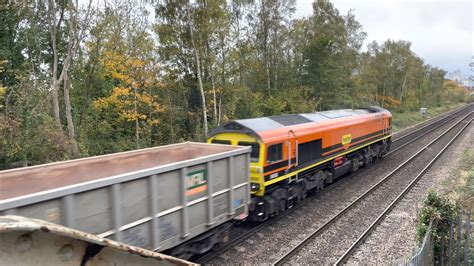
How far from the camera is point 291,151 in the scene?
39.4ft

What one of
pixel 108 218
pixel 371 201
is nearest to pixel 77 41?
pixel 108 218

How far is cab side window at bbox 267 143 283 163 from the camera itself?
10.9 metres

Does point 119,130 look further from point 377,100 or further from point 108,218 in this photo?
point 377,100

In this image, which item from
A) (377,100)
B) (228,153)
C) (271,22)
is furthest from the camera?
(377,100)

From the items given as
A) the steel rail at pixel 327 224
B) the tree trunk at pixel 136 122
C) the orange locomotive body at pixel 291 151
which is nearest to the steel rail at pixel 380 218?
the steel rail at pixel 327 224

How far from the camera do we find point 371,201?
14016 mm

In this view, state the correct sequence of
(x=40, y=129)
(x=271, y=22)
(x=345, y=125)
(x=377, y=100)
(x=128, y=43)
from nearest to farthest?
(x=40, y=129)
(x=345, y=125)
(x=128, y=43)
(x=271, y=22)
(x=377, y=100)

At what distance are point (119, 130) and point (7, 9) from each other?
30.0 feet

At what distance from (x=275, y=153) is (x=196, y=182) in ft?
13.5

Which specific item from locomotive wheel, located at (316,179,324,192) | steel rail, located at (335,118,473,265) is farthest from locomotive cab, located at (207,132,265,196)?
locomotive wheel, located at (316,179,324,192)

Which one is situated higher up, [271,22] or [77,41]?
[271,22]

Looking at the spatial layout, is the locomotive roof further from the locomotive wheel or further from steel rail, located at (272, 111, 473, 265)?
steel rail, located at (272, 111, 473, 265)

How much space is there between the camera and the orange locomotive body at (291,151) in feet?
35.6

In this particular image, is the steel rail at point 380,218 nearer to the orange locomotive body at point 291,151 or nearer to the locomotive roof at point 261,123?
the orange locomotive body at point 291,151
